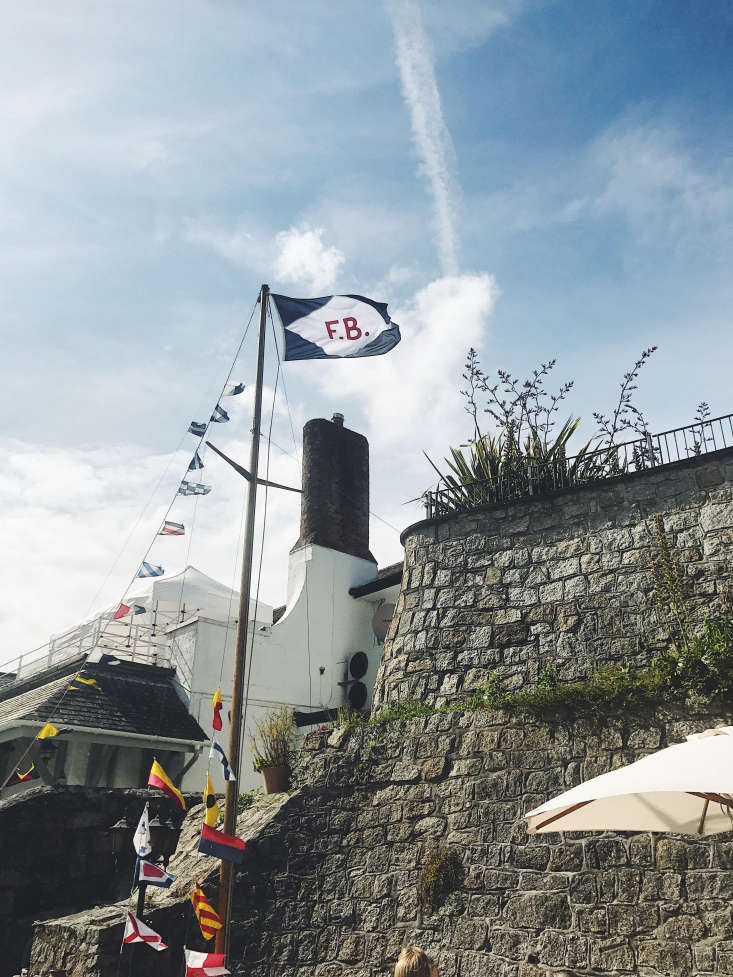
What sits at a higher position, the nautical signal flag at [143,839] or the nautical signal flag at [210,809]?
the nautical signal flag at [210,809]

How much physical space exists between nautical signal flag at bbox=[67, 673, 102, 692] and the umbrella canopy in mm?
10253

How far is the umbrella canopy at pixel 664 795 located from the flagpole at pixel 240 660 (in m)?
4.11

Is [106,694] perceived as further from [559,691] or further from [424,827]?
[559,691]

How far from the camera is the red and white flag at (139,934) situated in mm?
7270

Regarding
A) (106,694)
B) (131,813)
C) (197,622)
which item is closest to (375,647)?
(197,622)

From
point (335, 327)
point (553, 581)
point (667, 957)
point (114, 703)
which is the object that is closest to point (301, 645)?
point (114, 703)

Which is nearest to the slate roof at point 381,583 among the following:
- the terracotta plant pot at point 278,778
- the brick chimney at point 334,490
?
the brick chimney at point 334,490

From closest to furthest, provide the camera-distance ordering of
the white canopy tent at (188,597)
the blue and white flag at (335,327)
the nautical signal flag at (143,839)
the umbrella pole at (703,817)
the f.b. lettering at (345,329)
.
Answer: the umbrella pole at (703,817) < the nautical signal flag at (143,839) < the blue and white flag at (335,327) < the f.b. lettering at (345,329) < the white canopy tent at (188,597)

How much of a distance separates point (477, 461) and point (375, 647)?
738 centimetres

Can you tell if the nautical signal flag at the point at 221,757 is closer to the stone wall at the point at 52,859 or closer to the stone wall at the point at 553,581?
the stone wall at the point at 553,581

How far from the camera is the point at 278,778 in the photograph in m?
9.24

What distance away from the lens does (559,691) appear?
25.3ft

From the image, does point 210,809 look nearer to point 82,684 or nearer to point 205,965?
point 205,965

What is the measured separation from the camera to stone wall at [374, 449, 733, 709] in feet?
26.5
